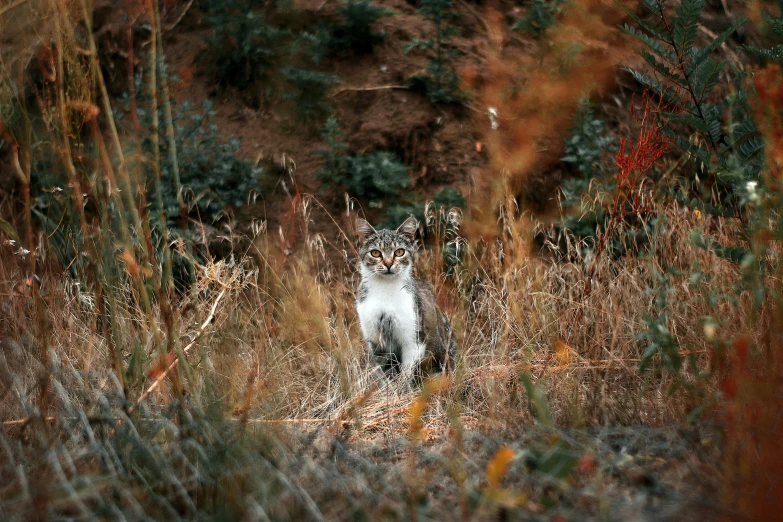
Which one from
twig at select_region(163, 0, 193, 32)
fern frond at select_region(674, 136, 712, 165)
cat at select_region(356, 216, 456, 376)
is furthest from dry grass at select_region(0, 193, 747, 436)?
twig at select_region(163, 0, 193, 32)

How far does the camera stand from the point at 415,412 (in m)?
1.73

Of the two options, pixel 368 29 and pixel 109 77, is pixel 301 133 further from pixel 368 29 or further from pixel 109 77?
pixel 109 77

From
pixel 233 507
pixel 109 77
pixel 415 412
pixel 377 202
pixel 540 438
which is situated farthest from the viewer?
pixel 109 77

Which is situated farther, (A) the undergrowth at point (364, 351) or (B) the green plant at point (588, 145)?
(B) the green plant at point (588, 145)

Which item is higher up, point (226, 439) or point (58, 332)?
point (226, 439)

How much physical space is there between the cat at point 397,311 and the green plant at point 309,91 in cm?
152

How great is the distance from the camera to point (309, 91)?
6.20m

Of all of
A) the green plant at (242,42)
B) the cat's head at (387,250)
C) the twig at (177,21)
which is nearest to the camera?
the cat's head at (387,250)

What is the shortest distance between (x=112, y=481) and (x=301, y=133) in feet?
15.1

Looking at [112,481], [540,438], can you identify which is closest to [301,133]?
[540,438]

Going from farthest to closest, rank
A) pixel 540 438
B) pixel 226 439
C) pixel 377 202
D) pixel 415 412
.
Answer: pixel 377 202 → pixel 540 438 → pixel 226 439 → pixel 415 412

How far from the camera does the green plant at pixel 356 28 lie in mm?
6477

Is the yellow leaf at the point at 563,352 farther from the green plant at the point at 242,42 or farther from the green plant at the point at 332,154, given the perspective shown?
the green plant at the point at 242,42

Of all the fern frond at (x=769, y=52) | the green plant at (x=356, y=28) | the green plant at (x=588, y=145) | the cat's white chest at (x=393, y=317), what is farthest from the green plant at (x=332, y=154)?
the fern frond at (x=769, y=52)
